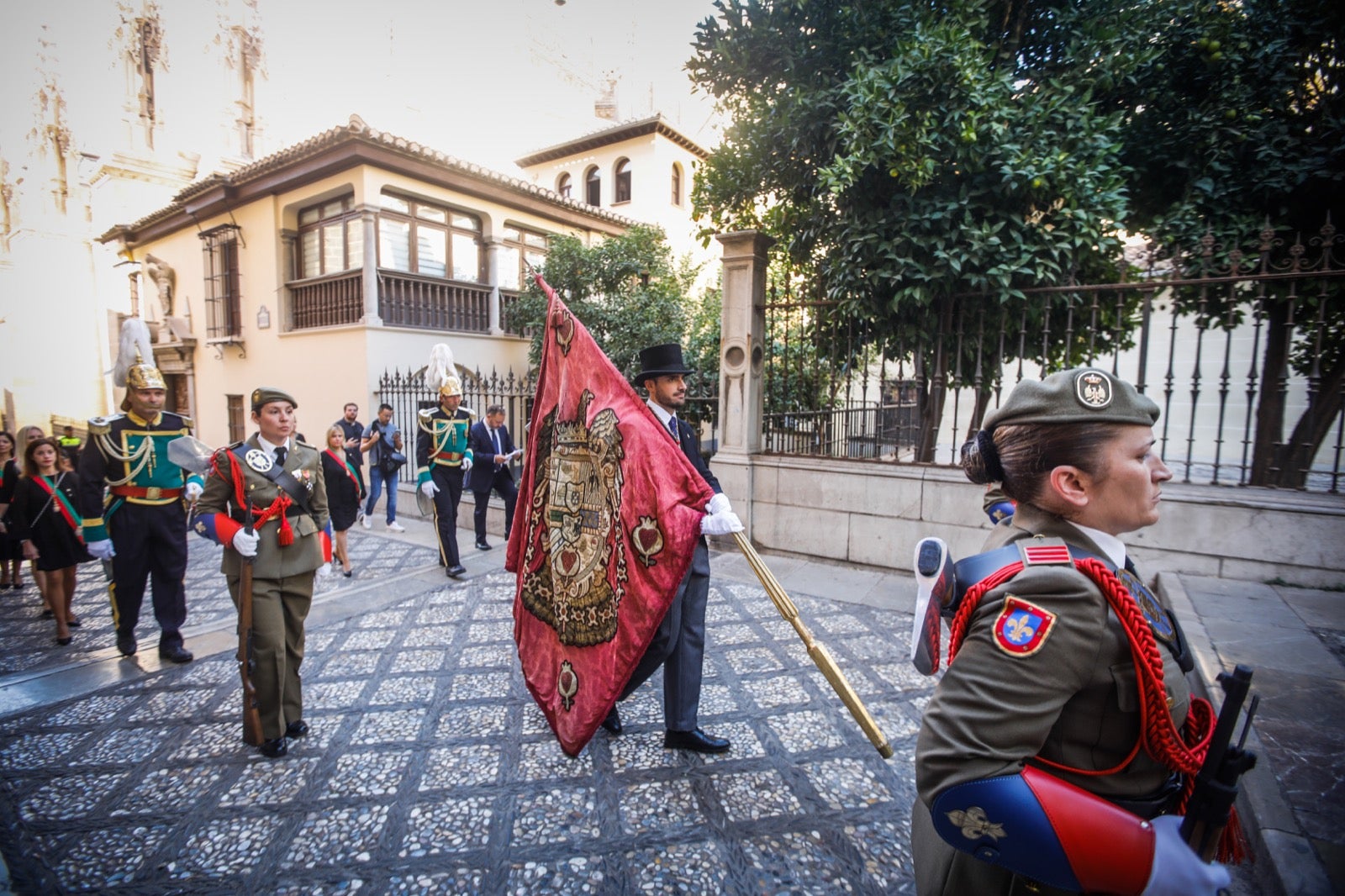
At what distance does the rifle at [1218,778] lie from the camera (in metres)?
1.07

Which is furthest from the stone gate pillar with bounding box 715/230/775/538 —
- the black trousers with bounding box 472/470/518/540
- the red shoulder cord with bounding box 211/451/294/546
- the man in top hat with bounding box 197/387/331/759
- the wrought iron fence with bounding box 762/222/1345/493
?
the red shoulder cord with bounding box 211/451/294/546

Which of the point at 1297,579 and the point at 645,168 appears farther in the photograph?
the point at 645,168

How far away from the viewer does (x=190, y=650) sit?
173 inches

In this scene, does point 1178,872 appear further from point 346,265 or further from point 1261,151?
point 346,265

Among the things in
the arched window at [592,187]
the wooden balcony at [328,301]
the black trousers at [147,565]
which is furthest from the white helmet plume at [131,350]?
the arched window at [592,187]

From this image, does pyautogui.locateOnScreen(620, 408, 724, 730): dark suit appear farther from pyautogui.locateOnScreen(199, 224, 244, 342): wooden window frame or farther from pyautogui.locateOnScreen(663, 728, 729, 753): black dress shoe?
pyautogui.locateOnScreen(199, 224, 244, 342): wooden window frame

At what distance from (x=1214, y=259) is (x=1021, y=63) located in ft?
8.66

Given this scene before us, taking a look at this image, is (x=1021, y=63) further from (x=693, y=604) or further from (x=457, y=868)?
(x=457, y=868)

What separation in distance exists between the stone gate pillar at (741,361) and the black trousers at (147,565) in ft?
15.8

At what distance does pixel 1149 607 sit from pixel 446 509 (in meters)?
6.09

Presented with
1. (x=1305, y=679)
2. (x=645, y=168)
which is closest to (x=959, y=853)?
(x=1305, y=679)

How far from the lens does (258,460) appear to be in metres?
3.27

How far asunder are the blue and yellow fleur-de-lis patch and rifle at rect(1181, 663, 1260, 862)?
0.37m

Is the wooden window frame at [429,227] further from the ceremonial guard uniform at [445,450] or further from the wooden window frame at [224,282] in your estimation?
the ceremonial guard uniform at [445,450]
